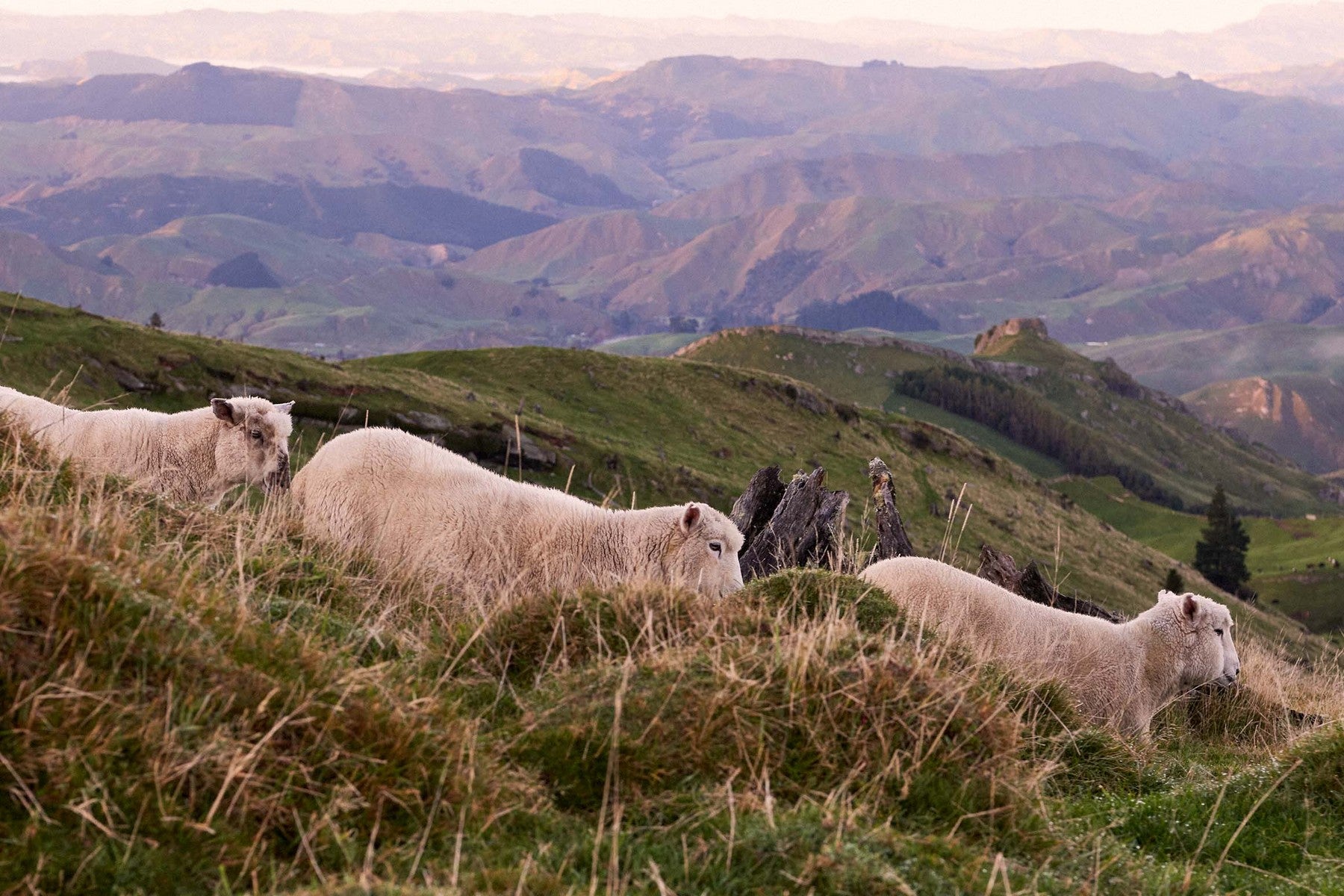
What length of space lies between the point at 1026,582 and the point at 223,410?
43.0 ft

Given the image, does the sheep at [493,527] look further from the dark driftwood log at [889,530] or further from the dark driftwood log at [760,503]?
the dark driftwood log at [889,530]

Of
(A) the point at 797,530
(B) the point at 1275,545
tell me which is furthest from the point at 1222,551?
(A) the point at 797,530

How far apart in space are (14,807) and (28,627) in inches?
39.3

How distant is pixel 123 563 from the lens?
7020mm

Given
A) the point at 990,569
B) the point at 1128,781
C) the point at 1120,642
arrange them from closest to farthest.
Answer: the point at 1128,781 → the point at 1120,642 → the point at 990,569

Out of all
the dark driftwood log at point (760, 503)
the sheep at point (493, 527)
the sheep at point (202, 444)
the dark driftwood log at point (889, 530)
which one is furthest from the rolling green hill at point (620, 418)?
the sheep at point (493, 527)

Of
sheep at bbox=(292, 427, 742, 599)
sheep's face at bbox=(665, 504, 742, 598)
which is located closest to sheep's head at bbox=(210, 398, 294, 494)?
sheep at bbox=(292, 427, 742, 599)

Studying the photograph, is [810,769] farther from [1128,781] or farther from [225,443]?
[225,443]

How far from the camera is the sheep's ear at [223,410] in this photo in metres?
15.8

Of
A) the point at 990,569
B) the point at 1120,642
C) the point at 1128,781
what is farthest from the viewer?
the point at 990,569

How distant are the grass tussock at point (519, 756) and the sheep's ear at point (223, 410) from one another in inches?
235

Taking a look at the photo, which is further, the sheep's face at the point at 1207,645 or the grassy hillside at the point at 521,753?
the sheep's face at the point at 1207,645

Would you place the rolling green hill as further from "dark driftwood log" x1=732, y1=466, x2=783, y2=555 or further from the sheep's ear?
the sheep's ear

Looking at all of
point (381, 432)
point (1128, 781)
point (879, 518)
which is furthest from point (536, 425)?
point (1128, 781)
